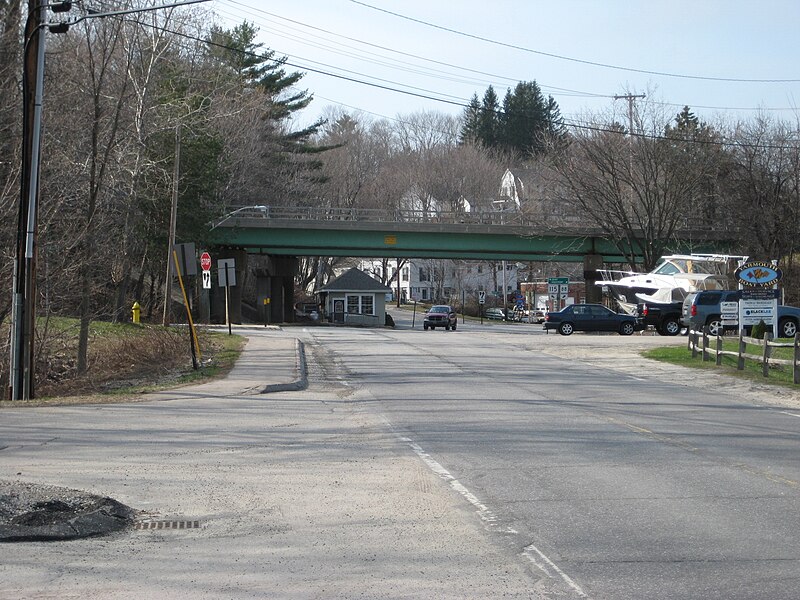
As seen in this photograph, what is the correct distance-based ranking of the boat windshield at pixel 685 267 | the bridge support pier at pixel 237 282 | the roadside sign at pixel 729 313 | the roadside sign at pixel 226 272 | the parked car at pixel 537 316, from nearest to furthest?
the roadside sign at pixel 729 313, the roadside sign at pixel 226 272, the boat windshield at pixel 685 267, the bridge support pier at pixel 237 282, the parked car at pixel 537 316

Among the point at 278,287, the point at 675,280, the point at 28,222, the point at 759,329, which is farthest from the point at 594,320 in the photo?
the point at 28,222

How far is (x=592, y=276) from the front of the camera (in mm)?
60969

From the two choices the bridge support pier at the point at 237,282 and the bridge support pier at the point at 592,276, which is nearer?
A: the bridge support pier at the point at 237,282

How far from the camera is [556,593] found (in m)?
6.25

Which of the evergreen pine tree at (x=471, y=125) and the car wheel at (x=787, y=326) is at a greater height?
the evergreen pine tree at (x=471, y=125)

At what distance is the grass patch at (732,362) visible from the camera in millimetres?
22750

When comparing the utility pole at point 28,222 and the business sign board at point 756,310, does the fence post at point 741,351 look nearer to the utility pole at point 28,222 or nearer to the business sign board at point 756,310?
the business sign board at point 756,310

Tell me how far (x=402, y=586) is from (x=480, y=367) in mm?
19540

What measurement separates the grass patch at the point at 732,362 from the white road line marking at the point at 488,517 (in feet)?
41.4

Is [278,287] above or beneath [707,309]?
above

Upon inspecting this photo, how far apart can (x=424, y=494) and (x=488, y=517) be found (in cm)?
114

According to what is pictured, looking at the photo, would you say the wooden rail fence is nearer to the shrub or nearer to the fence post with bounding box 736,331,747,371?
the fence post with bounding box 736,331,747,371

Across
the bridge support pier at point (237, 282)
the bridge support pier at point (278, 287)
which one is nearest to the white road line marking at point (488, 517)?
the bridge support pier at point (237, 282)

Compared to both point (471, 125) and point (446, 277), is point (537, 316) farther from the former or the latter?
point (471, 125)
